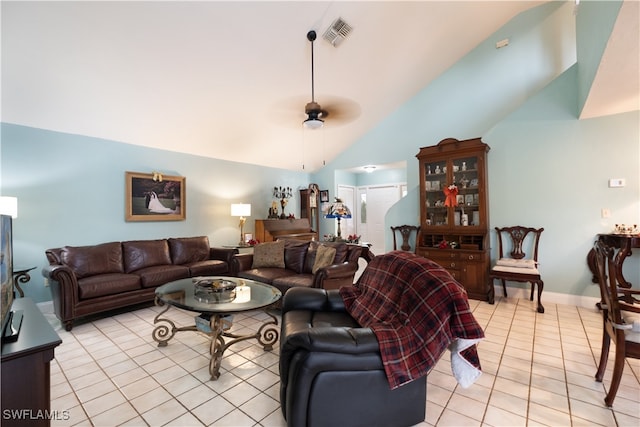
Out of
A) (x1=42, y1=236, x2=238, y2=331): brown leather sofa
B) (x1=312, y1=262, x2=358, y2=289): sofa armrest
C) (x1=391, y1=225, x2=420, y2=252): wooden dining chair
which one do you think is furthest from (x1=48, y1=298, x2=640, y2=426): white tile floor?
(x1=391, y1=225, x2=420, y2=252): wooden dining chair

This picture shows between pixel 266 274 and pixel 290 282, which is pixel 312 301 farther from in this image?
pixel 266 274

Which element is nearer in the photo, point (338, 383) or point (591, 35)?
point (338, 383)

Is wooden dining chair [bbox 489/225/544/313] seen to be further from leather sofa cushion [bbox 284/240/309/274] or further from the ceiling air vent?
the ceiling air vent

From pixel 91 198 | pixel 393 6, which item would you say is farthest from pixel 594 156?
pixel 91 198

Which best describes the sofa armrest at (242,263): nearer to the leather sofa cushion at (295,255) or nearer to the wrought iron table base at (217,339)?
the leather sofa cushion at (295,255)

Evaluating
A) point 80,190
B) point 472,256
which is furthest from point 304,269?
point 80,190

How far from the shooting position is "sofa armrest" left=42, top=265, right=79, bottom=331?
9.63 feet

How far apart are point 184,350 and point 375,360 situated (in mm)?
1957

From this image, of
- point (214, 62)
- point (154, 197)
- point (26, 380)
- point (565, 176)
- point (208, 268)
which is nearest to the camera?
point (26, 380)

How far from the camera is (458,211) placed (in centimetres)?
439

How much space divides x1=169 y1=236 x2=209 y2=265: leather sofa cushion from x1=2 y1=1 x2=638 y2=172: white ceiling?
161 cm

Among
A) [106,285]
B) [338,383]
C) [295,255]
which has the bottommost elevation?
[338,383]

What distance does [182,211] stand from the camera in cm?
493

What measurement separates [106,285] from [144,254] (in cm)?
84
